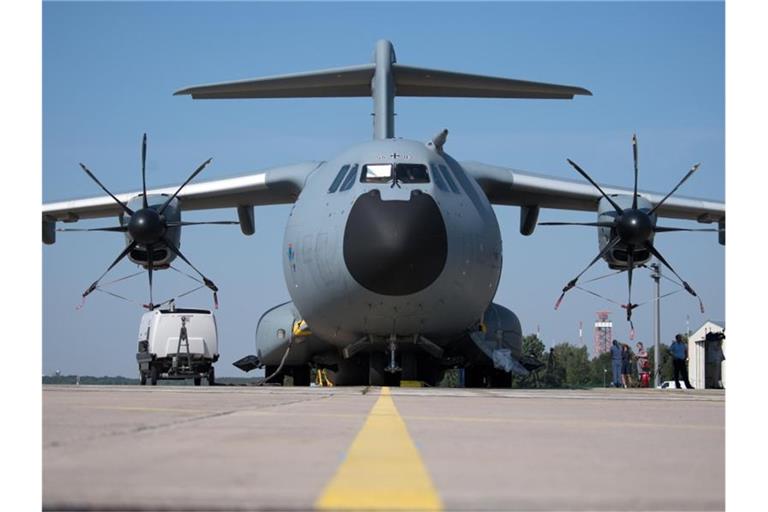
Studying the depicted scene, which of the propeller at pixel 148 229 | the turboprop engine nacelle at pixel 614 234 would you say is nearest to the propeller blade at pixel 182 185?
the propeller at pixel 148 229

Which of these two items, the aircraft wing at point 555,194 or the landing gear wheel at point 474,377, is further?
the aircraft wing at point 555,194

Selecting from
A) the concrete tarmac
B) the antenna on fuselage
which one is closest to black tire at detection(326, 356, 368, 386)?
the antenna on fuselage

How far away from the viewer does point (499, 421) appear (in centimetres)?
770

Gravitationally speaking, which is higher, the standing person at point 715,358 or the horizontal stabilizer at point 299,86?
the horizontal stabilizer at point 299,86

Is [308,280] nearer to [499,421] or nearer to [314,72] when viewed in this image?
[314,72]

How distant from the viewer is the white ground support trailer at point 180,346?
93.8ft

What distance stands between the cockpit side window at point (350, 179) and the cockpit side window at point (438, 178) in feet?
3.73

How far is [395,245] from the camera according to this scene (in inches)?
593

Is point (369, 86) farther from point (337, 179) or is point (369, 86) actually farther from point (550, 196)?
point (337, 179)

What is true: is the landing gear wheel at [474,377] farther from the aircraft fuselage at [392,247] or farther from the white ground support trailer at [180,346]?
the white ground support trailer at [180,346]

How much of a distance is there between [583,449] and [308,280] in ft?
37.9

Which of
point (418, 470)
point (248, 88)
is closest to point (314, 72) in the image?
point (248, 88)

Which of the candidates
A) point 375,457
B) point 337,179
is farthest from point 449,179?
point 375,457
